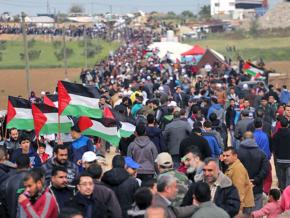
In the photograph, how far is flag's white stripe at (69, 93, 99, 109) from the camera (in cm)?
1306

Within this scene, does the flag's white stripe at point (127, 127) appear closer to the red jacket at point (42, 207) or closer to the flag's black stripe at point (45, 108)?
the flag's black stripe at point (45, 108)

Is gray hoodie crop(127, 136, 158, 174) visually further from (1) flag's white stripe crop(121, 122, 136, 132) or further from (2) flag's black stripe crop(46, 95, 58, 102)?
(2) flag's black stripe crop(46, 95, 58, 102)

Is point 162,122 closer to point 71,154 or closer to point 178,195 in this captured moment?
point 71,154

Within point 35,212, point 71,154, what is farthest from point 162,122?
point 35,212

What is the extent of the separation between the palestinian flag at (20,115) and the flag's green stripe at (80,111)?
3.47ft

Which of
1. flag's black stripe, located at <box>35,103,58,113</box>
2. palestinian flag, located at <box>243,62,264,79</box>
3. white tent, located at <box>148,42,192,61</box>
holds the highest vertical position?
flag's black stripe, located at <box>35,103,58,113</box>

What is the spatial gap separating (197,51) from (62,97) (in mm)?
37556

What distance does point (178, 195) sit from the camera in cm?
896

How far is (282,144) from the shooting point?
1330cm

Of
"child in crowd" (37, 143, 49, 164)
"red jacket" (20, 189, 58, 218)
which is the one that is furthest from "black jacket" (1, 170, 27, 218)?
"child in crowd" (37, 143, 49, 164)

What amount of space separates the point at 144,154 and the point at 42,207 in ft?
13.7

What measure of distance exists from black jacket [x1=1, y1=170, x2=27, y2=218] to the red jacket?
2.69 feet

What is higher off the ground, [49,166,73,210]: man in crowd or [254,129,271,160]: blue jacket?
[49,166,73,210]: man in crowd

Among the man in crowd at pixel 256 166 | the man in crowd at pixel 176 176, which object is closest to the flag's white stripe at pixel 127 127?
the man in crowd at pixel 256 166
